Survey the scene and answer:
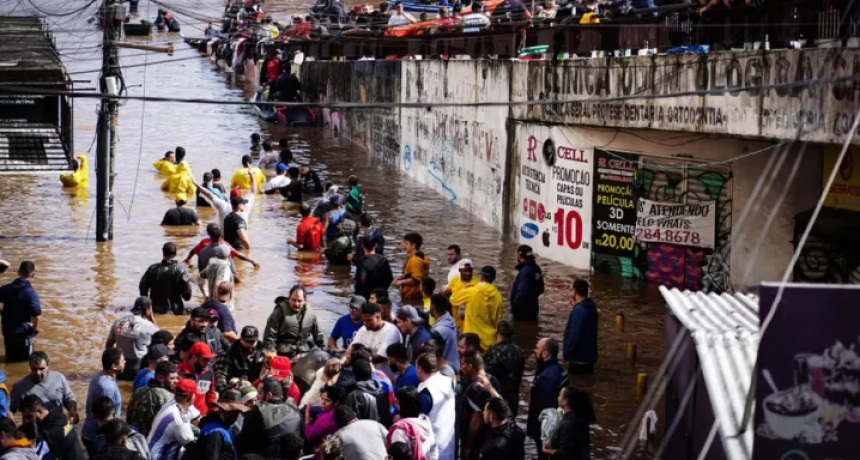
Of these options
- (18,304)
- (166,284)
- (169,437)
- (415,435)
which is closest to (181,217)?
(166,284)

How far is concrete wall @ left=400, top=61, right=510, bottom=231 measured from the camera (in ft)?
82.8

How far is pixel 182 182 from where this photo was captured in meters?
28.4

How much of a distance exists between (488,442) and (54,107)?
802 inches

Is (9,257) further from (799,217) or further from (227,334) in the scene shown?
(799,217)

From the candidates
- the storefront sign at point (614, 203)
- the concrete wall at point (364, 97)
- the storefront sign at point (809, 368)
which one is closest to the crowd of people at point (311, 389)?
the storefront sign at point (809, 368)

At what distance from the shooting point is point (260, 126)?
4506 centimetres

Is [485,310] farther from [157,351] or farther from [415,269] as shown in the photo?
[157,351]

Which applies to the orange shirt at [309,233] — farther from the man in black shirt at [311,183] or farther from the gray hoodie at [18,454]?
the gray hoodie at [18,454]

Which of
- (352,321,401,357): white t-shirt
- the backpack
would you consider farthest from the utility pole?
(352,321,401,357): white t-shirt

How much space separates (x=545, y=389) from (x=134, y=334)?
A: 5.06m

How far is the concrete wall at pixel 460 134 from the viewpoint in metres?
25.2

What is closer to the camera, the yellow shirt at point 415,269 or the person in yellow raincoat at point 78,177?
the yellow shirt at point 415,269

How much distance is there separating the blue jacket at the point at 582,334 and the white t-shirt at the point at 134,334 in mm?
4942

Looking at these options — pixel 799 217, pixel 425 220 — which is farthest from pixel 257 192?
pixel 799 217
